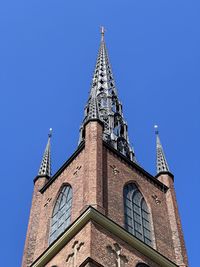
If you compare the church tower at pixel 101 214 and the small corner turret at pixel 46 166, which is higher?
the small corner turret at pixel 46 166

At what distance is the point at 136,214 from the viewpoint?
95.8ft

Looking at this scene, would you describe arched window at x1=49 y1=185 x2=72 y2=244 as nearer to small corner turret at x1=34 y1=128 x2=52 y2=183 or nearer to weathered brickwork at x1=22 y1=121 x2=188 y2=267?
weathered brickwork at x1=22 y1=121 x2=188 y2=267

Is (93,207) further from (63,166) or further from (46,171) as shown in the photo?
(46,171)

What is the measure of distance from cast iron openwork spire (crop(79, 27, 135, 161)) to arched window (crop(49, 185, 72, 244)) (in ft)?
13.4

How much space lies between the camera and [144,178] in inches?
1246

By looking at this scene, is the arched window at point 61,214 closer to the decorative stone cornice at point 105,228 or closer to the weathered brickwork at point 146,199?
the decorative stone cornice at point 105,228

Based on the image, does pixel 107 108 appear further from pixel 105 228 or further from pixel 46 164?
pixel 105 228

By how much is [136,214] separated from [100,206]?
3.35 metres

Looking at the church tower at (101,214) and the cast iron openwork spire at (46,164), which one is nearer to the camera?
the church tower at (101,214)

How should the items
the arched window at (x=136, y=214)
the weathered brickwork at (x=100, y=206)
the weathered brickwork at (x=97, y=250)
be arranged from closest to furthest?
the weathered brickwork at (x=97, y=250) < the weathered brickwork at (x=100, y=206) < the arched window at (x=136, y=214)

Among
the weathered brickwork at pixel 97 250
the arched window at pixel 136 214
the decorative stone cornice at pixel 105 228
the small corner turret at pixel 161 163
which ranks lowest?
the weathered brickwork at pixel 97 250

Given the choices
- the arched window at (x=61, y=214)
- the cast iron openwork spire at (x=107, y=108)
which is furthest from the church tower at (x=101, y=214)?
the cast iron openwork spire at (x=107, y=108)

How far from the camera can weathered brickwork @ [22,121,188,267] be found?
82.2 ft

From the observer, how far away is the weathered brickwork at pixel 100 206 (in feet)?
82.2
